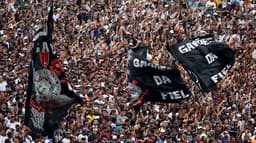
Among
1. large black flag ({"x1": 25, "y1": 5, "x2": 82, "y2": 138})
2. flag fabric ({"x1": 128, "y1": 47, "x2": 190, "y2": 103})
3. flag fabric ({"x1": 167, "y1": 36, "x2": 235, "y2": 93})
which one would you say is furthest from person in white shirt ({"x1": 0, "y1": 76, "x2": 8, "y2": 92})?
flag fabric ({"x1": 167, "y1": 36, "x2": 235, "y2": 93})

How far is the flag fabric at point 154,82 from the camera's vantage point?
1395cm

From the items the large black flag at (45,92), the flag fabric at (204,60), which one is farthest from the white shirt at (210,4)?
the large black flag at (45,92)

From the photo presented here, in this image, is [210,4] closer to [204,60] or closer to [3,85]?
[3,85]

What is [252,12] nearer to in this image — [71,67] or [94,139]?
[71,67]

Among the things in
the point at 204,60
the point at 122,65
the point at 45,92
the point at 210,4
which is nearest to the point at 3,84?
the point at 122,65

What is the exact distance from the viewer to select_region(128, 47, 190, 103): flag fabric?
45.8 feet

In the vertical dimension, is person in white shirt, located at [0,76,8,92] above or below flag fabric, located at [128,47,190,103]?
below

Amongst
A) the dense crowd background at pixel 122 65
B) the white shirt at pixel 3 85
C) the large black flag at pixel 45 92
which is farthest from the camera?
the white shirt at pixel 3 85

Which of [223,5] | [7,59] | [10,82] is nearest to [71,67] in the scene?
[7,59]

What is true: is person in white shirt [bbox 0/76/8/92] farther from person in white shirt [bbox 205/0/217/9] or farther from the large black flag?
person in white shirt [bbox 205/0/217/9]

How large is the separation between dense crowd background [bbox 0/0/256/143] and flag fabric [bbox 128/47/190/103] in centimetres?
214

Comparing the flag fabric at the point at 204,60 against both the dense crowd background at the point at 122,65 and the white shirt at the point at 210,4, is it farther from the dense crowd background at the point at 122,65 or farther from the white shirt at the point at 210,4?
the white shirt at the point at 210,4

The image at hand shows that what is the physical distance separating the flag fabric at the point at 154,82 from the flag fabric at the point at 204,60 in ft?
0.98

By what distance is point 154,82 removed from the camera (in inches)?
551
